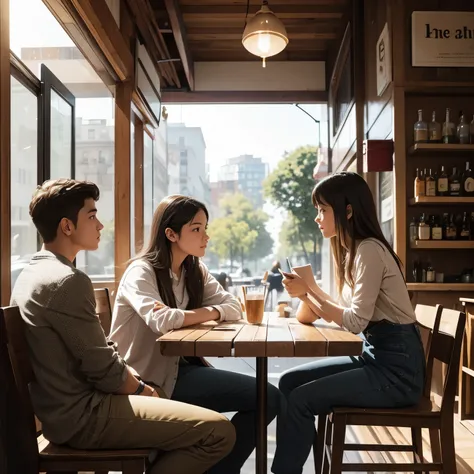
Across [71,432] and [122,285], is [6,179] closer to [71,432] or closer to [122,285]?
[122,285]

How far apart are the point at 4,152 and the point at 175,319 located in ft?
2.74

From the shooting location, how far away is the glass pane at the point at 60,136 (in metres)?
3.55

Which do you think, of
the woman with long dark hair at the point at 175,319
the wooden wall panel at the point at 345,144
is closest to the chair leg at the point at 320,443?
the woman with long dark hair at the point at 175,319

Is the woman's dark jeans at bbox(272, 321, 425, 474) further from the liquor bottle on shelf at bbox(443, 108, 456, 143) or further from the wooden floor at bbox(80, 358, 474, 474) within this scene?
the liquor bottle on shelf at bbox(443, 108, 456, 143)

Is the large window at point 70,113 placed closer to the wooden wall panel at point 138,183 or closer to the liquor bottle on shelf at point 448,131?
the wooden wall panel at point 138,183

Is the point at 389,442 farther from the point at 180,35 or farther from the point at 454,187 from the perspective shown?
the point at 180,35

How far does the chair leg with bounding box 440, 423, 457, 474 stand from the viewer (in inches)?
71.0

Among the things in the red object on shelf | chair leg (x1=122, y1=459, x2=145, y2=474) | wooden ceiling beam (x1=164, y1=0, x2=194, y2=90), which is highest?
wooden ceiling beam (x1=164, y1=0, x2=194, y2=90)

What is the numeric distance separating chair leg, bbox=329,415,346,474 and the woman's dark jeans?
0.05 m

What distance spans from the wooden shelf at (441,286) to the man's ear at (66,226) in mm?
2906

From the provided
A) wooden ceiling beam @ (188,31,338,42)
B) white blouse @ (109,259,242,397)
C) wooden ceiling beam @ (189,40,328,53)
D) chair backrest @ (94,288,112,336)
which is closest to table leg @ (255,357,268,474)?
white blouse @ (109,259,242,397)

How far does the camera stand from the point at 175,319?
6.17ft

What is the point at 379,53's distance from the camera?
4.45m

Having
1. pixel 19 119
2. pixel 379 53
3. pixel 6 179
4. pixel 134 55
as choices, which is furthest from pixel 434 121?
pixel 6 179
